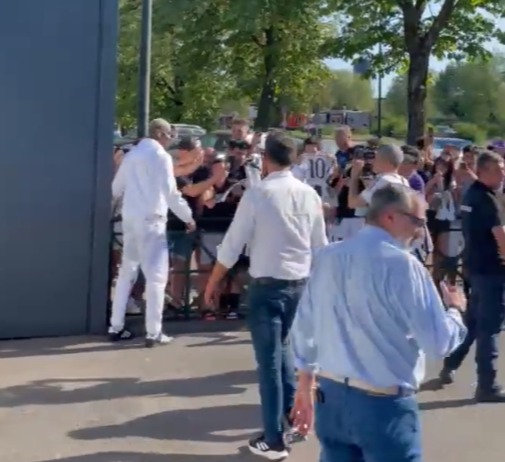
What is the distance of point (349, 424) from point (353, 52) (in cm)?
1874

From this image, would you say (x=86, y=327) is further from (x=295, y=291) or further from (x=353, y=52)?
(x=353, y=52)

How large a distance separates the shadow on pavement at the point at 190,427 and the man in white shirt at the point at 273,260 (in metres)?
Answer: 0.59

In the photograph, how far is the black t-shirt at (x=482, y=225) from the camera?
718 cm

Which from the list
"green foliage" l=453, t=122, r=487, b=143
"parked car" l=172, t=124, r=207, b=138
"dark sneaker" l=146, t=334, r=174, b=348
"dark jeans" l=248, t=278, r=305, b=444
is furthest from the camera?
"green foliage" l=453, t=122, r=487, b=143

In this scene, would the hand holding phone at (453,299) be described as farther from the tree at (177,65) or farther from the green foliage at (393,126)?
the green foliage at (393,126)

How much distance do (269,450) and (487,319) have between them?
2.10 m

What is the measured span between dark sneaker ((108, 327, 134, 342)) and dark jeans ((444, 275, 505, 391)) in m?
3.08

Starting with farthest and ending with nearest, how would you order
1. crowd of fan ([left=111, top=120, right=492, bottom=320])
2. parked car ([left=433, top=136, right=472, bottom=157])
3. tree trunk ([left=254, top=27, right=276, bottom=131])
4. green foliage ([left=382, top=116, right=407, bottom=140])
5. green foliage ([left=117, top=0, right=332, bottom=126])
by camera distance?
1. green foliage ([left=382, top=116, right=407, bottom=140])
2. tree trunk ([left=254, top=27, right=276, bottom=131])
3. green foliage ([left=117, top=0, right=332, bottom=126])
4. parked car ([left=433, top=136, right=472, bottom=157])
5. crowd of fan ([left=111, top=120, right=492, bottom=320])

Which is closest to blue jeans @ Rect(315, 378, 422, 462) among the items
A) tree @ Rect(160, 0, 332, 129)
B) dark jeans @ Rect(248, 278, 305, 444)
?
dark jeans @ Rect(248, 278, 305, 444)

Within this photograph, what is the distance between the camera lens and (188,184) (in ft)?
33.0

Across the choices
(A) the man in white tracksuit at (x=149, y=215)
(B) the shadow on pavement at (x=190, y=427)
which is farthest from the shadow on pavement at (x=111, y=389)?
(A) the man in white tracksuit at (x=149, y=215)

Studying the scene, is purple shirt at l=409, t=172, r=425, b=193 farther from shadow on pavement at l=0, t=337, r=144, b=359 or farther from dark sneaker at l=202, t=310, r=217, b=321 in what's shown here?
shadow on pavement at l=0, t=337, r=144, b=359

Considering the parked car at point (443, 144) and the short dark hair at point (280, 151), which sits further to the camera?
the parked car at point (443, 144)

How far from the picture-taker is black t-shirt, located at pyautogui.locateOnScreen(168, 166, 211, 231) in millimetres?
9750
